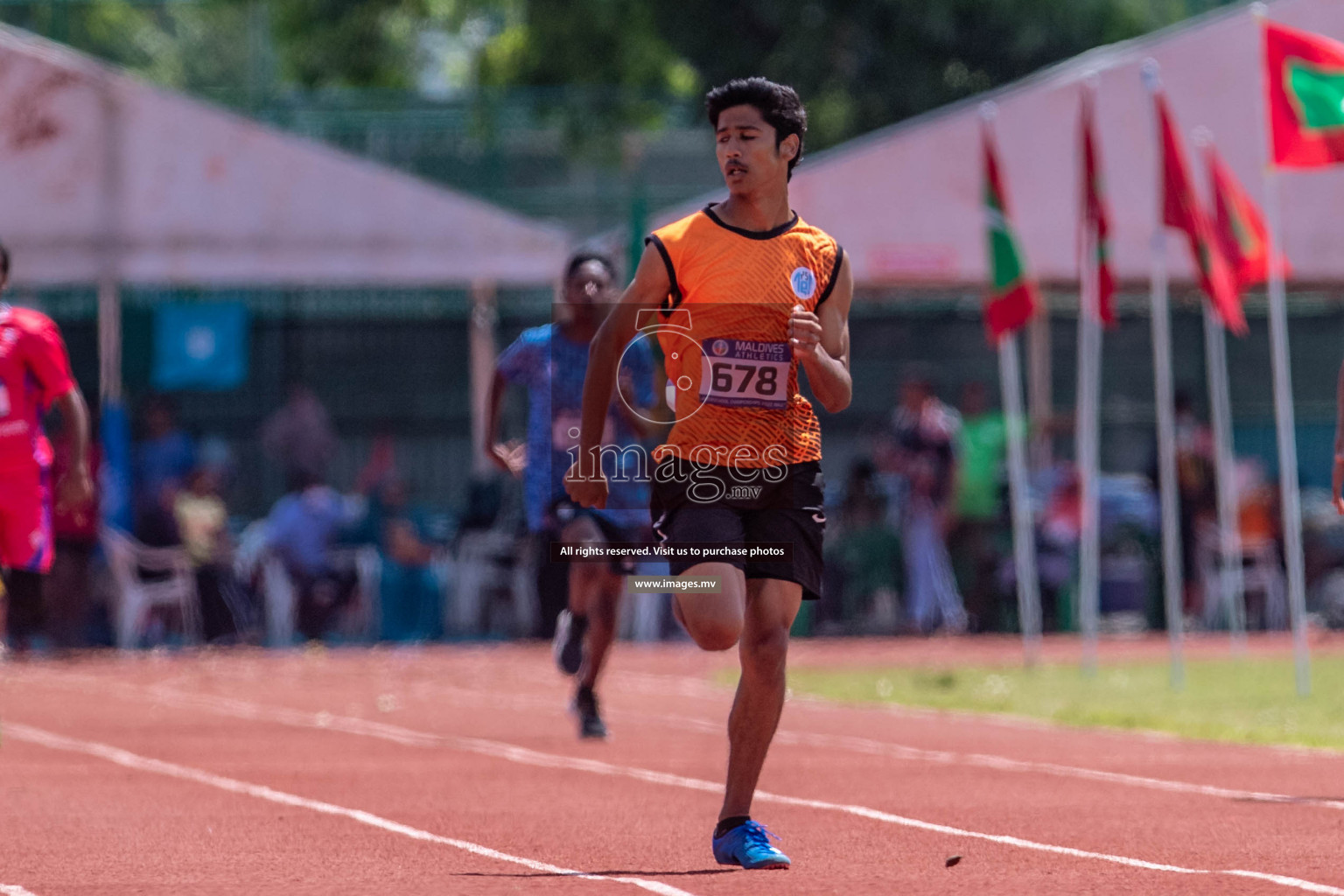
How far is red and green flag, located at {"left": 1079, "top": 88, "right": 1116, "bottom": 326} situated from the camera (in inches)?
647

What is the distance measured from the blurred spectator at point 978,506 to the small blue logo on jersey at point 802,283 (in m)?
14.0

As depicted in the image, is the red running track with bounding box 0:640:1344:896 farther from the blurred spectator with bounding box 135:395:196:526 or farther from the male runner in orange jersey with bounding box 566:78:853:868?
the blurred spectator with bounding box 135:395:196:526

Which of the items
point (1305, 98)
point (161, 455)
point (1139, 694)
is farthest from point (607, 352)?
point (161, 455)

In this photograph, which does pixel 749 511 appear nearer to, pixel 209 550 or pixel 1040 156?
pixel 1040 156

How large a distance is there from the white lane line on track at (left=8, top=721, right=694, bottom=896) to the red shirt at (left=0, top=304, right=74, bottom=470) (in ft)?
4.86

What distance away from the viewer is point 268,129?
19.7 m

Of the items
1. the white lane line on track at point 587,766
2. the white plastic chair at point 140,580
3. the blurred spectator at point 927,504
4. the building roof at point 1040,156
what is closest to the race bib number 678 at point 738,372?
the white lane line on track at point 587,766

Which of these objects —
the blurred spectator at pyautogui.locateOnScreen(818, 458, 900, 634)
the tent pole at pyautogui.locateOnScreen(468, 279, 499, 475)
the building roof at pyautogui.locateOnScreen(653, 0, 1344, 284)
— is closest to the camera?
the building roof at pyautogui.locateOnScreen(653, 0, 1344, 284)

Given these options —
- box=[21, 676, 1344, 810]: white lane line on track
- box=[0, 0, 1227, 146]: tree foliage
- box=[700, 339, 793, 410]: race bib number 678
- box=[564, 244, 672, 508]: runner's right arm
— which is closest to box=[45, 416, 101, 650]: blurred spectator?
box=[21, 676, 1344, 810]: white lane line on track

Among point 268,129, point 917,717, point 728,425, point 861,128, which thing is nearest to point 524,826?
point 728,425

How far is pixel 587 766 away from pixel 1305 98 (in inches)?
258

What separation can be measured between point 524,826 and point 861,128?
2331cm

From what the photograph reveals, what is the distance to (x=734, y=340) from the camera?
6898 millimetres

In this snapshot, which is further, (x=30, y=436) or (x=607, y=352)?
(x=30, y=436)
